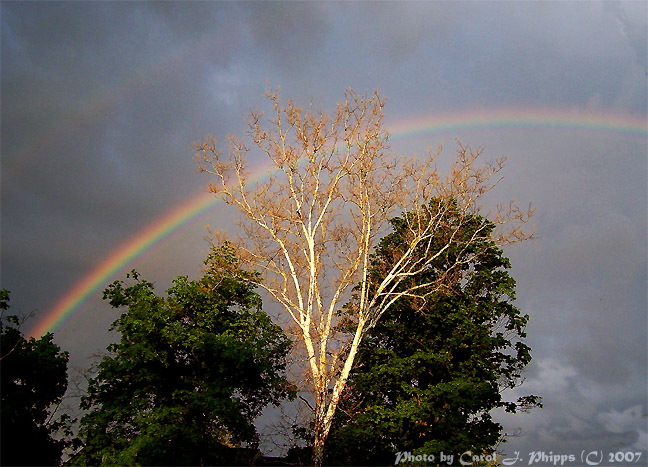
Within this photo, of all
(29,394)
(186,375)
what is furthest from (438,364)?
(29,394)

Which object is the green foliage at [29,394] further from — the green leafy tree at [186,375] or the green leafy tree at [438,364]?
the green leafy tree at [438,364]

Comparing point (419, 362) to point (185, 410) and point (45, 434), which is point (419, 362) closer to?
point (185, 410)

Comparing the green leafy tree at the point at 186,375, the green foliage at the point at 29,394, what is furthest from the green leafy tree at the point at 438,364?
the green foliage at the point at 29,394

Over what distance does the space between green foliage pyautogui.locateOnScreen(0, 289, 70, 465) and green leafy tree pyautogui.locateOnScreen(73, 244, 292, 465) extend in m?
2.31

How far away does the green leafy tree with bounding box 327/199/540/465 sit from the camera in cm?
2175

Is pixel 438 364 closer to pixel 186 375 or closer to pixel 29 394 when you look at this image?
pixel 186 375

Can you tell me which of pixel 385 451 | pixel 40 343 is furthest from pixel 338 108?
pixel 40 343

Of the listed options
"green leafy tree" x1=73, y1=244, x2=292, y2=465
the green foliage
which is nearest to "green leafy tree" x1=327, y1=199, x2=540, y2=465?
"green leafy tree" x1=73, y1=244, x2=292, y2=465

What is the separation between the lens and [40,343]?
24203 mm

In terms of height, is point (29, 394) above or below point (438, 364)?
below

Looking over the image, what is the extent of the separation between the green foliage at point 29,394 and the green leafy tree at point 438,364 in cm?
1169

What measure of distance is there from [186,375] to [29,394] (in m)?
6.54

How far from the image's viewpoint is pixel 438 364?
23156 millimetres

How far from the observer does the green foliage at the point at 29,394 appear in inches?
869
